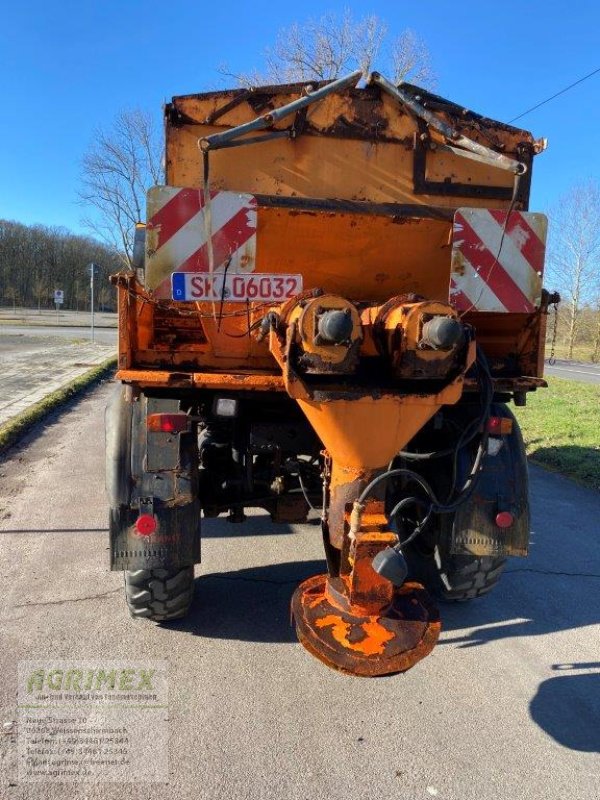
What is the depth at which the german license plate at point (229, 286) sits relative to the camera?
2709 millimetres

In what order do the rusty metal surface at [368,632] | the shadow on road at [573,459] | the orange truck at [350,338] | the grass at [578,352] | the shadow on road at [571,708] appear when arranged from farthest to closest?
1. the grass at [578,352]
2. the shadow on road at [573,459]
3. the shadow on road at [571,708]
4. the orange truck at [350,338]
5. the rusty metal surface at [368,632]

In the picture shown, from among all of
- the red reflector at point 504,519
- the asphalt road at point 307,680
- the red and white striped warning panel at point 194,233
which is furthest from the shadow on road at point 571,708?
the red and white striped warning panel at point 194,233

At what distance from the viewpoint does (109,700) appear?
8.95 ft

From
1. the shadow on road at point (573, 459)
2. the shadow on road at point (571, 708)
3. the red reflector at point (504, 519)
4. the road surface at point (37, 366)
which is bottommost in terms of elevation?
the shadow on road at point (571, 708)

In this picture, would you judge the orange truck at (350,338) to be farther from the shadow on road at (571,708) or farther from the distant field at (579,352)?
the distant field at (579,352)

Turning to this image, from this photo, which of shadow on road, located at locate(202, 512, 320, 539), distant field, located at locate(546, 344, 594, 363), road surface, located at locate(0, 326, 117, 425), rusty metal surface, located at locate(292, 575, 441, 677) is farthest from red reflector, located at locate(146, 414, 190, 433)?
distant field, located at locate(546, 344, 594, 363)

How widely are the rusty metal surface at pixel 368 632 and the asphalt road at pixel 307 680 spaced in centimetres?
54

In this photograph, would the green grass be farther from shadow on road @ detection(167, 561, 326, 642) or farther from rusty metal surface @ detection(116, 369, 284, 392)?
rusty metal surface @ detection(116, 369, 284, 392)

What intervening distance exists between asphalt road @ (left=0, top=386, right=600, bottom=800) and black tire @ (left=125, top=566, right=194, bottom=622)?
0.12m

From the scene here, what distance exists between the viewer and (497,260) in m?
2.85

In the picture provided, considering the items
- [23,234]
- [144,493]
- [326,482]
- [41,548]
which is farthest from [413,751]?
[23,234]

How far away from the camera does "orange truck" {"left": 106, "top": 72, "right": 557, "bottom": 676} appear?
228cm

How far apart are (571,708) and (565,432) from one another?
23.1 ft

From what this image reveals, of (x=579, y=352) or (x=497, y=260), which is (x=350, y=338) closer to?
(x=497, y=260)
